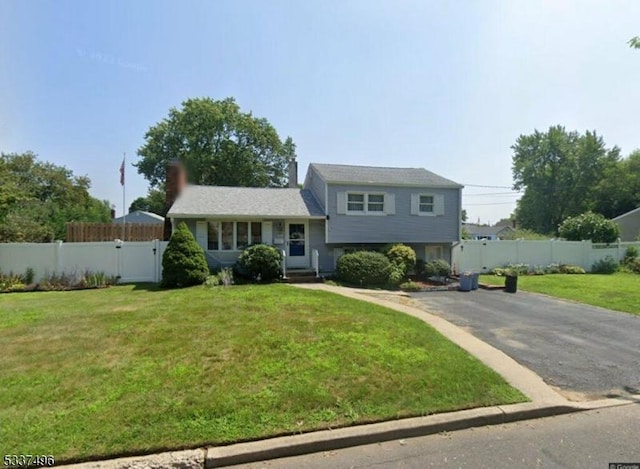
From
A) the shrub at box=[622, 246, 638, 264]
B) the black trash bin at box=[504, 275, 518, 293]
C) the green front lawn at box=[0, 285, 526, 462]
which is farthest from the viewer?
the shrub at box=[622, 246, 638, 264]

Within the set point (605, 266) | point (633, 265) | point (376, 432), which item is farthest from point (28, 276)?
point (633, 265)

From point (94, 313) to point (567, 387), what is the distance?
8820mm

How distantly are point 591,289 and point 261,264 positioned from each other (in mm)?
12492

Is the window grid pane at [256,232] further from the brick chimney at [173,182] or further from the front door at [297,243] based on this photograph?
the brick chimney at [173,182]

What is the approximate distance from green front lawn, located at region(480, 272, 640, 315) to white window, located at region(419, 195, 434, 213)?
4.00 m

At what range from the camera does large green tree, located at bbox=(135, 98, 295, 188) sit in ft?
115

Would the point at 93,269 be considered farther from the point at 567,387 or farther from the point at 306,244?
the point at 567,387

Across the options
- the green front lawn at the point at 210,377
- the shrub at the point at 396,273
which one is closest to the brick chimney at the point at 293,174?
the shrub at the point at 396,273

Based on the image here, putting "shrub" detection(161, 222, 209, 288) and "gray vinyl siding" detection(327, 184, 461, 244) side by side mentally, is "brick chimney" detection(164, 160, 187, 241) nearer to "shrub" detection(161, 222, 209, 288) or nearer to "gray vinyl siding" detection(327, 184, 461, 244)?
"shrub" detection(161, 222, 209, 288)

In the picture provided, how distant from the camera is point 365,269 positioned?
1330 centimetres

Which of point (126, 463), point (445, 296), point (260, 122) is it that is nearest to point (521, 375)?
point (126, 463)

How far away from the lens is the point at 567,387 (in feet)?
15.1

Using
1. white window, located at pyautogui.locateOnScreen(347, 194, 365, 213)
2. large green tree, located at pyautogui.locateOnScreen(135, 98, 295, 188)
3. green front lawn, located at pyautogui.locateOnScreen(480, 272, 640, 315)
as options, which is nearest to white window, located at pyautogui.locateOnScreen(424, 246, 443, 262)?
green front lawn, located at pyautogui.locateOnScreen(480, 272, 640, 315)

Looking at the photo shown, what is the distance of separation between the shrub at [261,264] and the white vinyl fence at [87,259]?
11.2 feet
